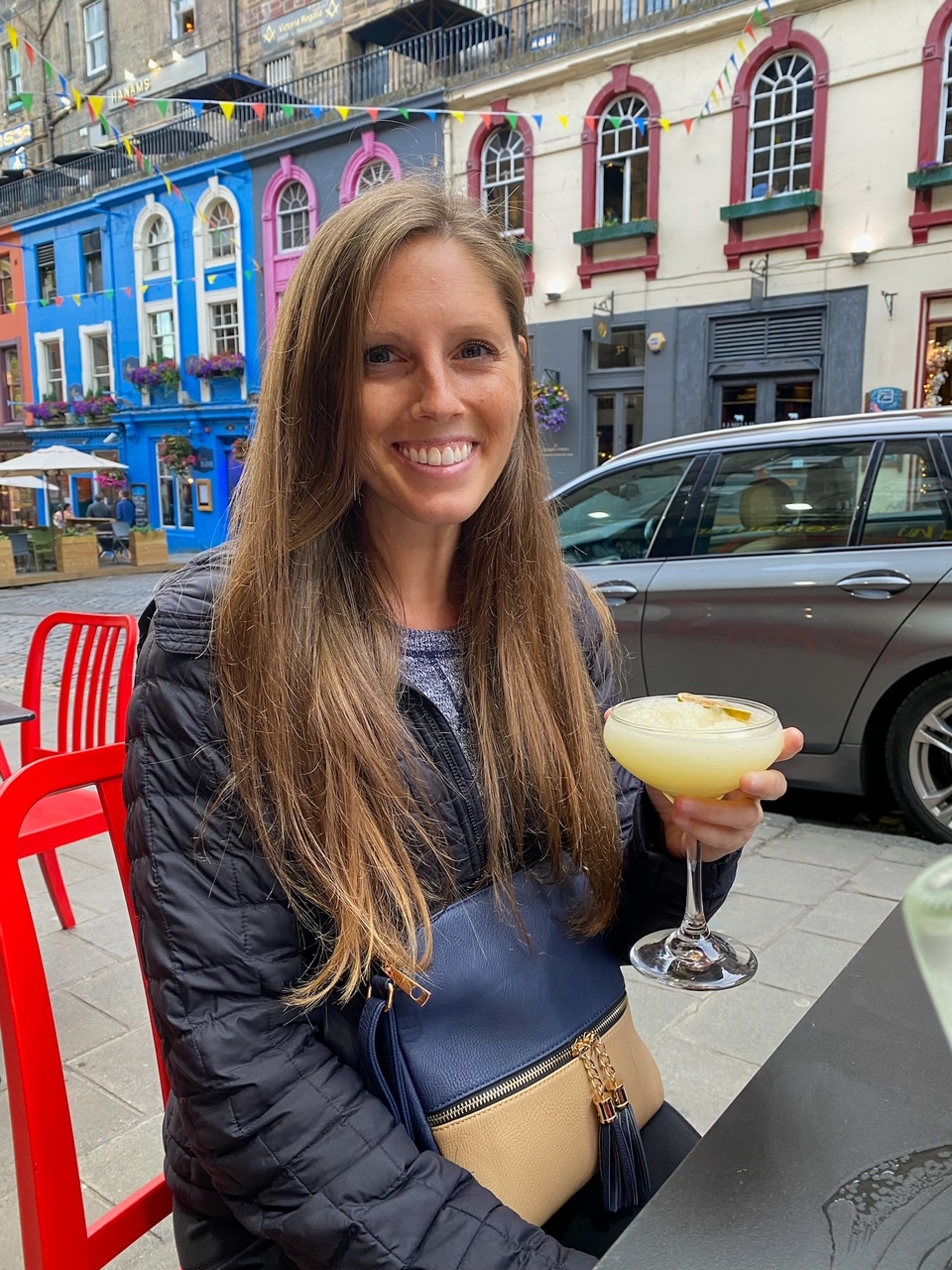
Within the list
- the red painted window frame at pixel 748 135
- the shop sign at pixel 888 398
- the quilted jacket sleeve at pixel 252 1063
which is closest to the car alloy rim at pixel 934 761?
the quilted jacket sleeve at pixel 252 1063

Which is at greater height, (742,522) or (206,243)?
(206,243)

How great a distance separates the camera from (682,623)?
3953 millimetres

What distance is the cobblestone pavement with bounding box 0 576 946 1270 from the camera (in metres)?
2.08

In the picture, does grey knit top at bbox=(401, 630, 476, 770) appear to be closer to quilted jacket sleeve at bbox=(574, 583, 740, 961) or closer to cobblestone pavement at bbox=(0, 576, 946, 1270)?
quilted jacket sleeve at bbox=(574, 583, 740, 961)

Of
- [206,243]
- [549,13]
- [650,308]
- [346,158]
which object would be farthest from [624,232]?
[206,243]

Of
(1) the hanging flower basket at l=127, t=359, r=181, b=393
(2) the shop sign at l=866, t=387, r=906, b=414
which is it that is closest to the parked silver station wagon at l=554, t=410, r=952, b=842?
(2) the shop sign at l=866, t=387, r=906, b=414

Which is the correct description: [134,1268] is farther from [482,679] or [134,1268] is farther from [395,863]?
[482,679]

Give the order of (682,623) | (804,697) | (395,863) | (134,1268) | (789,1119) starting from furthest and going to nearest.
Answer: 1. (682,623)
2. (804,697)
3. (134,1268)
4. (395,863)
5. (789,1119)

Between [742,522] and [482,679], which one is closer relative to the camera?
[482,679]

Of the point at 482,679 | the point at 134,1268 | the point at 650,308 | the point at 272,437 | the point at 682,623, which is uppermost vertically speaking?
the point at 650,308

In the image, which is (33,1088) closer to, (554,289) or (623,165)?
(554,289)

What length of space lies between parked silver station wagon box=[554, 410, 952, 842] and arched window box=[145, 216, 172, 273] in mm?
21087

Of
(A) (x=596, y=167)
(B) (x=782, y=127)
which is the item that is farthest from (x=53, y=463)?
(B) (x=782, y=127)

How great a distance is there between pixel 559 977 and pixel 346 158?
65.0 ft
